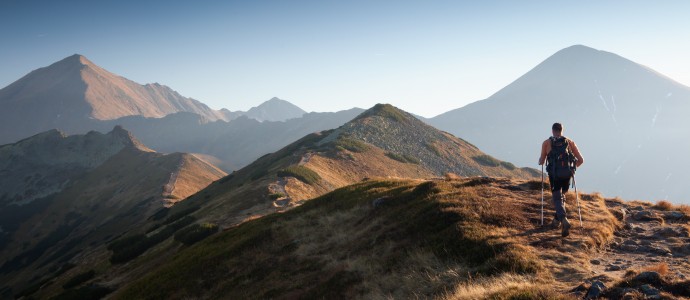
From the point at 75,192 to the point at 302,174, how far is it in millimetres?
133140

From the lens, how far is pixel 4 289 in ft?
226

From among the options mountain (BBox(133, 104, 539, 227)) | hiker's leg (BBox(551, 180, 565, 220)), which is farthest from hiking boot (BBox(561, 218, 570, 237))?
mountain (BBox(133, 104, 539, 227))

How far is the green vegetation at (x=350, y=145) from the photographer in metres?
74.4

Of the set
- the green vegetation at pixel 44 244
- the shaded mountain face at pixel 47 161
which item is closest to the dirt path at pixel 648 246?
the green vegetation at pixel 44 244

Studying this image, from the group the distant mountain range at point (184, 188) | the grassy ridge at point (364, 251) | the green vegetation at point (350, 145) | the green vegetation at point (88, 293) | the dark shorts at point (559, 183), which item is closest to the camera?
the grassy ridge at point (364, 251)

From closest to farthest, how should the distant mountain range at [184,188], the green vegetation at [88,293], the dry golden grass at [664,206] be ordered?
the dry golden grass at [664,206], the green vegetation at [88,293], the distant mountain range at [184,188]

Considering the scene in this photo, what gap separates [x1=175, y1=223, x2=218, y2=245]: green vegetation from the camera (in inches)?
1172

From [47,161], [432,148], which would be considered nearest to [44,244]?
[47,161]

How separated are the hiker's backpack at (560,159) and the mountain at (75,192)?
56973mm

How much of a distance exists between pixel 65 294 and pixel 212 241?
1107cm

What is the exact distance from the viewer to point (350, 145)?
250 ft

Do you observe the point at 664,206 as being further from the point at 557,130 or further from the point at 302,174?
the point at 302,174

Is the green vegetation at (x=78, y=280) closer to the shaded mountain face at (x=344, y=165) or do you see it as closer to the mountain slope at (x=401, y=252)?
the shaded mountain face at (x=344, y=165)

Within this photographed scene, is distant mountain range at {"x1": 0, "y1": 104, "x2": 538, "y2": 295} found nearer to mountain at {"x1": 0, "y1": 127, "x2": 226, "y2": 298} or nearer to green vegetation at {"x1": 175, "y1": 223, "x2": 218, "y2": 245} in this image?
mountain at {"x1": 0, "y1": 127, "x2": 226, "y2": 298}
